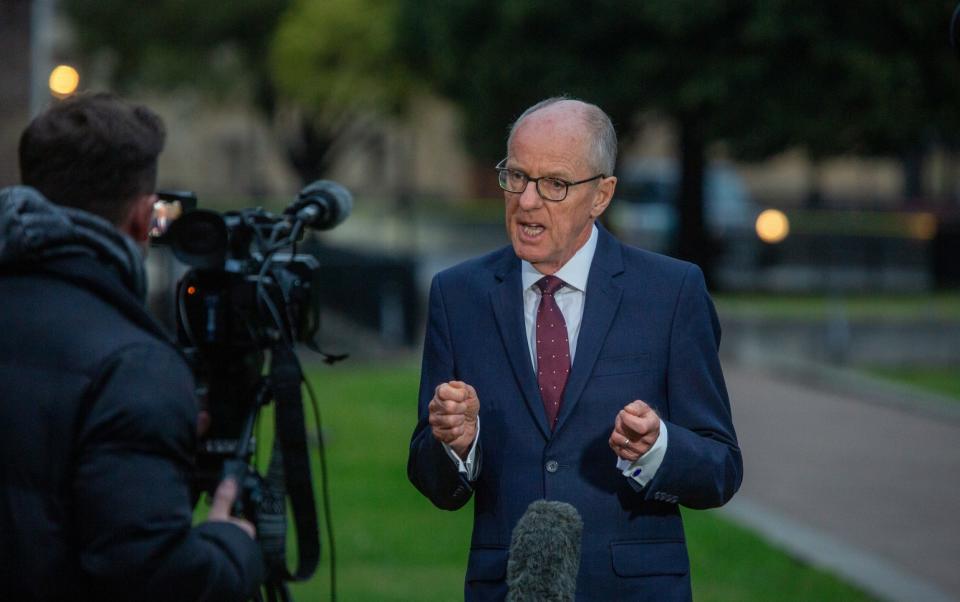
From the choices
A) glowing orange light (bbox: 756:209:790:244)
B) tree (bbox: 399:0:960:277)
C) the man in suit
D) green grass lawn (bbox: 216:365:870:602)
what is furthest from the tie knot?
tree (bbox: 399:0:960:277)

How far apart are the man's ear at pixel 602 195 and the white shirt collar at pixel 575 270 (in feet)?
0.28

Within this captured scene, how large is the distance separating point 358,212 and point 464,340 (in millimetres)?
26215

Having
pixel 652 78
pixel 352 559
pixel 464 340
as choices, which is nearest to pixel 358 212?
pixel 652 78

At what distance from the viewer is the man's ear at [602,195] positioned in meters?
3.50

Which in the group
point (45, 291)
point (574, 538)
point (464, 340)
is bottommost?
point (574, 538)

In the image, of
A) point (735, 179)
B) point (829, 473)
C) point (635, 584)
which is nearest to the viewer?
point (635, 584)

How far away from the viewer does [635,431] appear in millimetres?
3061

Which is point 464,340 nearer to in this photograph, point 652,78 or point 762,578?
point 762,578

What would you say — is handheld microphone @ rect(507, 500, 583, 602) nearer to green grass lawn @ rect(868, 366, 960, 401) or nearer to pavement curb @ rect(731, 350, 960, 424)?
pavement curb @ rect(731, 350, 960, 424)

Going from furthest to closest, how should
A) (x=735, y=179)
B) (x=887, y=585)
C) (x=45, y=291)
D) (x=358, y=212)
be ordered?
(x=735, y=179) < (x=358, y=212) < (x=887, y=585) < (x=45, y=291)

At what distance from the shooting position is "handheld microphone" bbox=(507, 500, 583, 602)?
8.95ft

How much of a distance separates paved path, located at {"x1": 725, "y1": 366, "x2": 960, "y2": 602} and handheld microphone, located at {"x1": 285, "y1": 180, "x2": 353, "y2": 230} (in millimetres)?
3972

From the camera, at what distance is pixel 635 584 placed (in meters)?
3.36

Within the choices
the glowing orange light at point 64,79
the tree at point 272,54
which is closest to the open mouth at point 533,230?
the glowing orange light at point 64,79
